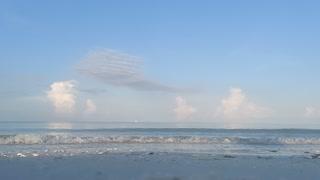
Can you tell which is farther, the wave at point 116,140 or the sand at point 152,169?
the wave at point 116,140

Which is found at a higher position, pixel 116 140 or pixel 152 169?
pixel 116 140

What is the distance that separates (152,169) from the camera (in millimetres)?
12375

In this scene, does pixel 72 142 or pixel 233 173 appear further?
pixel 72 142

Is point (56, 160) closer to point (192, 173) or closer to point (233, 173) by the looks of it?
point (192, 173)

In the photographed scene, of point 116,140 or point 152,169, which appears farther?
point 116,140

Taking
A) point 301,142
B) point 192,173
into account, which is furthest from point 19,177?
point 301,142

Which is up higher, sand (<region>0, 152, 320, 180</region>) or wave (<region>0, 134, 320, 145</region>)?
wave (<region>0, 134, 320, 145</region>)

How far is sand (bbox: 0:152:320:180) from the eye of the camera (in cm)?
1102

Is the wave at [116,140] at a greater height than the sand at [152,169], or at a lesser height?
greater

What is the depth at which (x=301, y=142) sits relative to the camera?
30875 millimetres

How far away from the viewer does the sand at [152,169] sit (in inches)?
434

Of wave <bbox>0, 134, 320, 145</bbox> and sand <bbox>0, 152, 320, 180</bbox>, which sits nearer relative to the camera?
sand <bbox>0, 152, 320, 180</bbox>

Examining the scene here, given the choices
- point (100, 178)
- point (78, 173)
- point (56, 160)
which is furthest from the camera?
point (56, 160)

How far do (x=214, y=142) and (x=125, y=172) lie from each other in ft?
58.4
